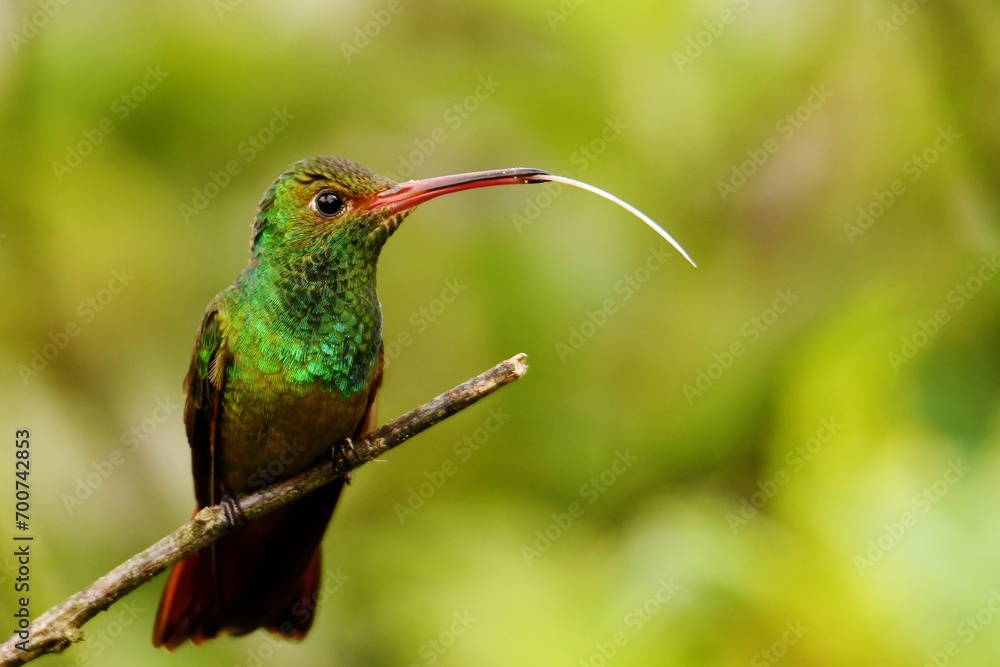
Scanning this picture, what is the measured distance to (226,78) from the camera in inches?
152

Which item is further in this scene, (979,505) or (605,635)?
(605,635)

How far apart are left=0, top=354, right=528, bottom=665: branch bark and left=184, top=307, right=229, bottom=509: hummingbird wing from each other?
0.53m

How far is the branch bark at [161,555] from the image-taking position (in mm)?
2449

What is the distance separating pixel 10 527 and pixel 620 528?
201 centimetres

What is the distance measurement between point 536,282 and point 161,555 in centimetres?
174

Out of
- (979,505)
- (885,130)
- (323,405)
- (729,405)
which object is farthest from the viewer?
(885,130)

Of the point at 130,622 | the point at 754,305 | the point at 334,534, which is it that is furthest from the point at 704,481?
the point at 130,622

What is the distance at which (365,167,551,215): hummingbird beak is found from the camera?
305cm

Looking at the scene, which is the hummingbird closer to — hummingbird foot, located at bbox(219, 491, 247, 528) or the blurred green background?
hummingbird foot, located at bbox(219, 491, 247, 528)

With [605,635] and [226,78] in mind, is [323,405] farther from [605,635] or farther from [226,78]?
[226,78]

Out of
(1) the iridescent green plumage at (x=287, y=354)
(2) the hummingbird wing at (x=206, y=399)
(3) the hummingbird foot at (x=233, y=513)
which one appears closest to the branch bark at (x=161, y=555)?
(3) the hummingbird foot at (x=233, y=513)

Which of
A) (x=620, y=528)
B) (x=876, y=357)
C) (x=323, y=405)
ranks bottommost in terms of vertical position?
(x=323, y=405)

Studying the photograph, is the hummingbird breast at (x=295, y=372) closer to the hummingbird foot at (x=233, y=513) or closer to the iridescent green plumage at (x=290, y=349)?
the iridescent green plumage at (x=290, y=349)

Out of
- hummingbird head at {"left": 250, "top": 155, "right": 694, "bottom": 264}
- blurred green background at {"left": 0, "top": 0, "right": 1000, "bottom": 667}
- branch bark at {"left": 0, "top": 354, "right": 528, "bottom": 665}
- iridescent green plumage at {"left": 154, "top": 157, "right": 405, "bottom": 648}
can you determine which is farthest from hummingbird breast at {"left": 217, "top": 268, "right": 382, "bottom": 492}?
blurred green background at {"left": 0, "top": 0, "right": 1000, "bottom": 667}
